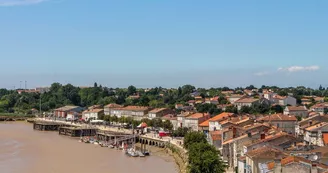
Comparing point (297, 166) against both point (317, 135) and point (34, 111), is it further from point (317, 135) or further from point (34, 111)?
point (34, 111)

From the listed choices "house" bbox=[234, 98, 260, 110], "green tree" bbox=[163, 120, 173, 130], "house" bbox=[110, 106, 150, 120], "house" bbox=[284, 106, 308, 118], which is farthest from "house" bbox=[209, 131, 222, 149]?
"house" bbox=[234, 98, 260, 110]

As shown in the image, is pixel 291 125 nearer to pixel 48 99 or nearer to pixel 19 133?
pixel 19 133

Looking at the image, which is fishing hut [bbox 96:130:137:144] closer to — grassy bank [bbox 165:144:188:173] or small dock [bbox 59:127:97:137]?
small dock [bbox 59:127:97:137]

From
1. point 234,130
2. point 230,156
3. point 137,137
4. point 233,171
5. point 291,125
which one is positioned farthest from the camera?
point 137,137

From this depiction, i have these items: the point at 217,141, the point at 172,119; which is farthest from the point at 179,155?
the point at 172,119

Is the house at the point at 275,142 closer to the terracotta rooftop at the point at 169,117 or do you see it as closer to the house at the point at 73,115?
the terracotta rooftop at the point at 169,117

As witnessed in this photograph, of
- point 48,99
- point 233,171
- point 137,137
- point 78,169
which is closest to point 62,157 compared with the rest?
point 78,169
